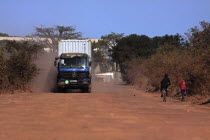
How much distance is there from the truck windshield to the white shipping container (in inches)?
110

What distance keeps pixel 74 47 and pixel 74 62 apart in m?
3.19

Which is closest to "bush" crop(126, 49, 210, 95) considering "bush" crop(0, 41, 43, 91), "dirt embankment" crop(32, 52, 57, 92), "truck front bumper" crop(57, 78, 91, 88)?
"truck front bumper" crop(57, 78, 91, 88)

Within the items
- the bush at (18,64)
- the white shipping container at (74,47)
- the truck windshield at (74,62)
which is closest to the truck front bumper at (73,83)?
the truck windshield at (74,62)

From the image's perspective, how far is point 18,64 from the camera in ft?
91.5

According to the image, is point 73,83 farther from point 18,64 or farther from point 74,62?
point 18,64

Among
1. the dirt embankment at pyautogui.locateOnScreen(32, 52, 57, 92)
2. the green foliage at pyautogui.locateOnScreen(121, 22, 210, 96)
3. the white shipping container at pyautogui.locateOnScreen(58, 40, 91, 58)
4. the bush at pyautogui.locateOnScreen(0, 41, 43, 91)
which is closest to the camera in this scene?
the green foliage at pyautogui.locateOnScreen(121, 22, 210, 96)

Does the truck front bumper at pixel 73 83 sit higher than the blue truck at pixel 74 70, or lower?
lower

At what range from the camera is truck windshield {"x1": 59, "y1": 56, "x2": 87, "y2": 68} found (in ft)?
89.5

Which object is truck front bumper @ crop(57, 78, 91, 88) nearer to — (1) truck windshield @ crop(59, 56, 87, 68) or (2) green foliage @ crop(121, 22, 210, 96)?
(1) truck windshield @ crop(59, 56, 87, 68)

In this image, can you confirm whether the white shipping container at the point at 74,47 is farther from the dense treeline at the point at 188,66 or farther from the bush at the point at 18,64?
the dense treeline at the point at 188,66

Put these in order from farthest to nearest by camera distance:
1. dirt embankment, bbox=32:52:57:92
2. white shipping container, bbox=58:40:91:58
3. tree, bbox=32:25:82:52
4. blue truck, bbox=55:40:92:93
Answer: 1. tree, bbox=32:25:82:52
2. dirt embankment, bbox=32:52:57:92
3. white shipping container, bbox=58:40:91:58
4. blue truck, bbox=55:40:92:93

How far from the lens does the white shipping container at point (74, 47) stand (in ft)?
99.0

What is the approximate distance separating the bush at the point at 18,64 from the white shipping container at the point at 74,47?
2.03 metres

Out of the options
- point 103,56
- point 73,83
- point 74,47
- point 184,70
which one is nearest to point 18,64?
point 73,83
